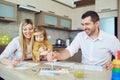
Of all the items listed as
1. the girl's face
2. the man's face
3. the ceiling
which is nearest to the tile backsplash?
the ceiling

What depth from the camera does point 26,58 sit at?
1952 mm

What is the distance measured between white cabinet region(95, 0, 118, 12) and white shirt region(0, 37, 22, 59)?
2.91 meters

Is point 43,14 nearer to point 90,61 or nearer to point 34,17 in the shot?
point 34,17

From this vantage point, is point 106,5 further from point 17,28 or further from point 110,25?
point 17,28

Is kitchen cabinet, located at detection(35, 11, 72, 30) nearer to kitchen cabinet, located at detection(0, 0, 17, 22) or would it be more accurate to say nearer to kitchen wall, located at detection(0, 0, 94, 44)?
kitchen wall, located at detection(0, 0, 94, 44)

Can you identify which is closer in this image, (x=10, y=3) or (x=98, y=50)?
(x=98, y=50)

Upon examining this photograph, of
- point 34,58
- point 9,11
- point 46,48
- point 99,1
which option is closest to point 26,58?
point 34,58

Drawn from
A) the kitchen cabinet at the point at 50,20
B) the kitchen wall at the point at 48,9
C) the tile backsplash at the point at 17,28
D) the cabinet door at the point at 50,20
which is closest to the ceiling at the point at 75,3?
the kitchen wall at the point at 48,9

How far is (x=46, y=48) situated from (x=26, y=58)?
0.29 m

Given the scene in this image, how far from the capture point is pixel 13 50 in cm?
183

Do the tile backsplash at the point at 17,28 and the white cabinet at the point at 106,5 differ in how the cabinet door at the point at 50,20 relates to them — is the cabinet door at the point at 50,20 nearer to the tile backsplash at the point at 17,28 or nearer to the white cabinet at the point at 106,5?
the tile backsplash at the point at 17,28

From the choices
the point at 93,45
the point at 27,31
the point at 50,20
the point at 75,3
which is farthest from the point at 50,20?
the point at 93,45

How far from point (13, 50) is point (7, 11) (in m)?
1.52

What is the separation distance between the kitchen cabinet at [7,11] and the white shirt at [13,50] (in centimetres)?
129
